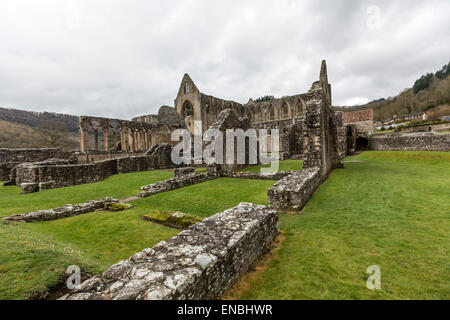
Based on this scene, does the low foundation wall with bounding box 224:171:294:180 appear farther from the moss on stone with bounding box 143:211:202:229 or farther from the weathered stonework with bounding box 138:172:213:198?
the moss on stone with bounding box 143:211:202:229

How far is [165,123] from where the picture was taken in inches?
1346

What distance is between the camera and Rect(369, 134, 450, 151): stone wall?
19000mm

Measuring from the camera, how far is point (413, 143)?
21.5m

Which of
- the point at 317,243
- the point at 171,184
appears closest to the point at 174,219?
the point at 317,243

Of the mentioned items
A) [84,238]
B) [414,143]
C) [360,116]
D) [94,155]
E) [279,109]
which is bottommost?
[84,238]

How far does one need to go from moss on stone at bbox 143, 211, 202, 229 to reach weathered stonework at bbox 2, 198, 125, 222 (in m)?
2.78

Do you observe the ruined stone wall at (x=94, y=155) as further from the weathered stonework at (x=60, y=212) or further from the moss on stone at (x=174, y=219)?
the moss on stone at (x=174, y=219)

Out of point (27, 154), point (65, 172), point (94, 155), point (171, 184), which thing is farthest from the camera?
point (94, 155)

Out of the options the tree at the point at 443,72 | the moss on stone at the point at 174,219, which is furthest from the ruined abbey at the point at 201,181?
the tree at the point at 443,72

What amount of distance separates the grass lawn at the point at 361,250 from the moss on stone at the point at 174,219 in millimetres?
2495

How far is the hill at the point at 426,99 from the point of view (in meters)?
57.1

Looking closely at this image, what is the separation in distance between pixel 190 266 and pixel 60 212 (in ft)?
22.2

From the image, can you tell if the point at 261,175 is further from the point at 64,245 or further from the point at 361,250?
the point at 64,245
